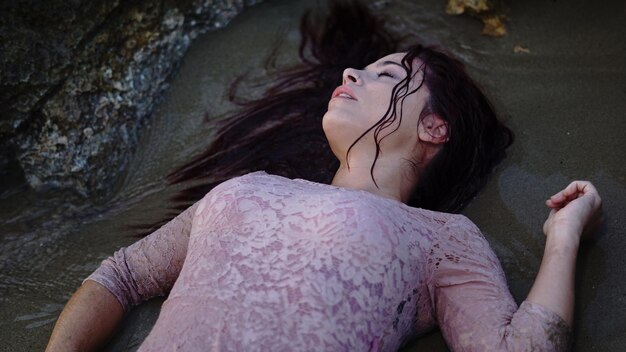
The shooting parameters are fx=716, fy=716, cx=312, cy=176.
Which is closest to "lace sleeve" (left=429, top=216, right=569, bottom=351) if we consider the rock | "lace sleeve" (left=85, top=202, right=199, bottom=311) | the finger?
the finger

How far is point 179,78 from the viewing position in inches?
155

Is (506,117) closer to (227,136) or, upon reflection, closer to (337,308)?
(227,136)

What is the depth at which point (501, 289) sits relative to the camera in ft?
7.99

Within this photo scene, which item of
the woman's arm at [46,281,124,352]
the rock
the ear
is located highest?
the rock

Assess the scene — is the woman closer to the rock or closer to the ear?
the ear

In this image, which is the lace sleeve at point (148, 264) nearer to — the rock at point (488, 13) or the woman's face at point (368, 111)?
the woman's face at point (368, 111)

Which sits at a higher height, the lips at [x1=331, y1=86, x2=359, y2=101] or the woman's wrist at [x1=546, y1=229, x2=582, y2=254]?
the lips at [x1=331, y1=86, x2=359, y2=101]

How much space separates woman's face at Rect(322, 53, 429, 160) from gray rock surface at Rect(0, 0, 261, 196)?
125cm

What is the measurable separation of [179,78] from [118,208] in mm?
885

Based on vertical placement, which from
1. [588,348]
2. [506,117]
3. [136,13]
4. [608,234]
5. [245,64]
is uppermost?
[136,13]

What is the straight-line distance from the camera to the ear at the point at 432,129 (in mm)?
2914

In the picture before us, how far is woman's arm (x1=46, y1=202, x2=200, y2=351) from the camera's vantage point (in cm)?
265

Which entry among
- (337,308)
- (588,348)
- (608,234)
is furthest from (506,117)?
(337,308)

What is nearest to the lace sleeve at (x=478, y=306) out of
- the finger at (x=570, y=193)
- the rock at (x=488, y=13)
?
the finger at (x=570, y=193)
